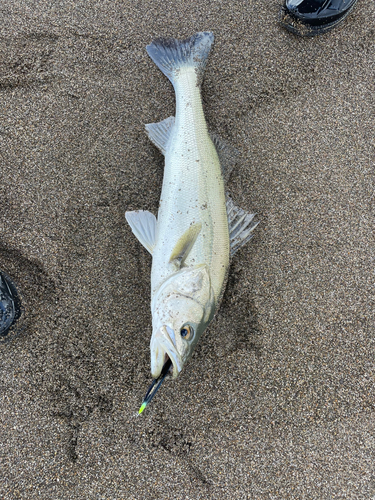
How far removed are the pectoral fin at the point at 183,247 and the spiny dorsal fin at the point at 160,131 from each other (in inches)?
33.9

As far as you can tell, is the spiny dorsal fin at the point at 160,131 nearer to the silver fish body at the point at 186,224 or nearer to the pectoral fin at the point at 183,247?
the silver fish body at the point at 186,224

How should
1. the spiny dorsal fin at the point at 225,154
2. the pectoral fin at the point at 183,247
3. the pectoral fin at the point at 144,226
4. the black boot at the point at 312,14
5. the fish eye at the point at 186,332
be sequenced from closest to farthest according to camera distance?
the fish eye at the point at 186,332 < the pectoral fin at the point at 183,247 < the pectoral fin at the point at 144,226 < the spiny dorsal fin at the point at 225,154 < the black boot at the point at 312,14

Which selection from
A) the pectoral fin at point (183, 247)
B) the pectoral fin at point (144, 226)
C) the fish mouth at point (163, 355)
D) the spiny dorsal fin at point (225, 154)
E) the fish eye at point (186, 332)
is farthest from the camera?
the spiny dorsal fin at point (225, 154)

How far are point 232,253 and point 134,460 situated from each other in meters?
1.63

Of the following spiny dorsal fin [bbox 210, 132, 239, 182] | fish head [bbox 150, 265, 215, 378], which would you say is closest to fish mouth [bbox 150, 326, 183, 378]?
fish head [bbox 150, 265, 215, 378]

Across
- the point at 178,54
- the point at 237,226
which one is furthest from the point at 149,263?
the point at 178,54

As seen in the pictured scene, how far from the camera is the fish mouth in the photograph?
193 cm

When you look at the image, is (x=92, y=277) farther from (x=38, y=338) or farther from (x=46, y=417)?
(x=46, y=417)

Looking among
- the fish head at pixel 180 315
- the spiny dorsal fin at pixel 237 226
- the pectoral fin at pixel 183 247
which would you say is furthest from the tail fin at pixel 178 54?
the fish head at pixel 180 315

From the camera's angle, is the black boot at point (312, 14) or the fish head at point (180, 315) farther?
the black boot at point (312, 14)

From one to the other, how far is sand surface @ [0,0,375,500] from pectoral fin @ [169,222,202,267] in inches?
16.6

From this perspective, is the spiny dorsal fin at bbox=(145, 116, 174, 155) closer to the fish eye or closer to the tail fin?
the tail fin

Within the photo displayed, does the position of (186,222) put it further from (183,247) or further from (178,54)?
(178,54)

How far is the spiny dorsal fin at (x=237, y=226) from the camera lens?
96.6 inches
